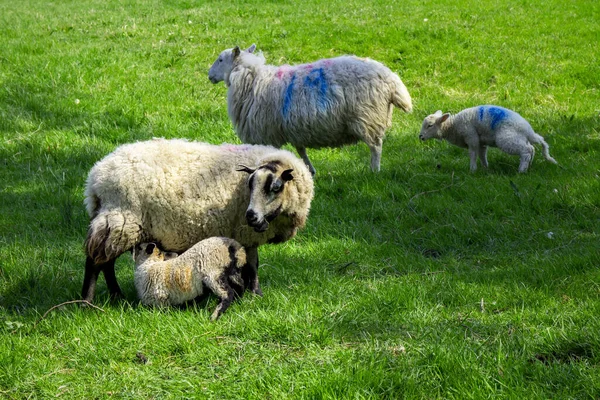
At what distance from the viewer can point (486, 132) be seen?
28.7ft

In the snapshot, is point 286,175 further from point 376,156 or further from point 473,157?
point 473,157

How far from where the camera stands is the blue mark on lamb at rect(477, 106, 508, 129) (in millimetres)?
8641

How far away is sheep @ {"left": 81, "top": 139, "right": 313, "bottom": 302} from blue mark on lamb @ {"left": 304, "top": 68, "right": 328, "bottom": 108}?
287 cm

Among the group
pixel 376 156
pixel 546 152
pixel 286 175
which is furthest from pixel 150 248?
pixel 546 152

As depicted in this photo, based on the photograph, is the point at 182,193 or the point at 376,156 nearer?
the point at 182,193

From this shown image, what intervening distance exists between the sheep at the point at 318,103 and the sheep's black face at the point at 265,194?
3.26 meters

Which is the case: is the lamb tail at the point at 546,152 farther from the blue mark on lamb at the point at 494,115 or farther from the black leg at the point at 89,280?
the black leg at the point at 89,280

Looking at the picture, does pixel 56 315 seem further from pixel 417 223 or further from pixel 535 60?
pixel 535 60

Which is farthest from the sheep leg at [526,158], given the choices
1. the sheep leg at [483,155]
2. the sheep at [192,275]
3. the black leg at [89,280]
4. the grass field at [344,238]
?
the black leg at [89,280]

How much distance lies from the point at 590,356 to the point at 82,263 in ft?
13.5

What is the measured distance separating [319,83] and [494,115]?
225 cm

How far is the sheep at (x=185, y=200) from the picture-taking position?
5031 millimetres

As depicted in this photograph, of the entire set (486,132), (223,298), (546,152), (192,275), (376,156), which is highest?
(192,275)

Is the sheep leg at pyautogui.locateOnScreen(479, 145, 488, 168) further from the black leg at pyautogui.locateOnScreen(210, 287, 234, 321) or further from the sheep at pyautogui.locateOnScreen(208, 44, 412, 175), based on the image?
the black leg at pyautogui.locateOnScreen(210, 287, 234, 321)
